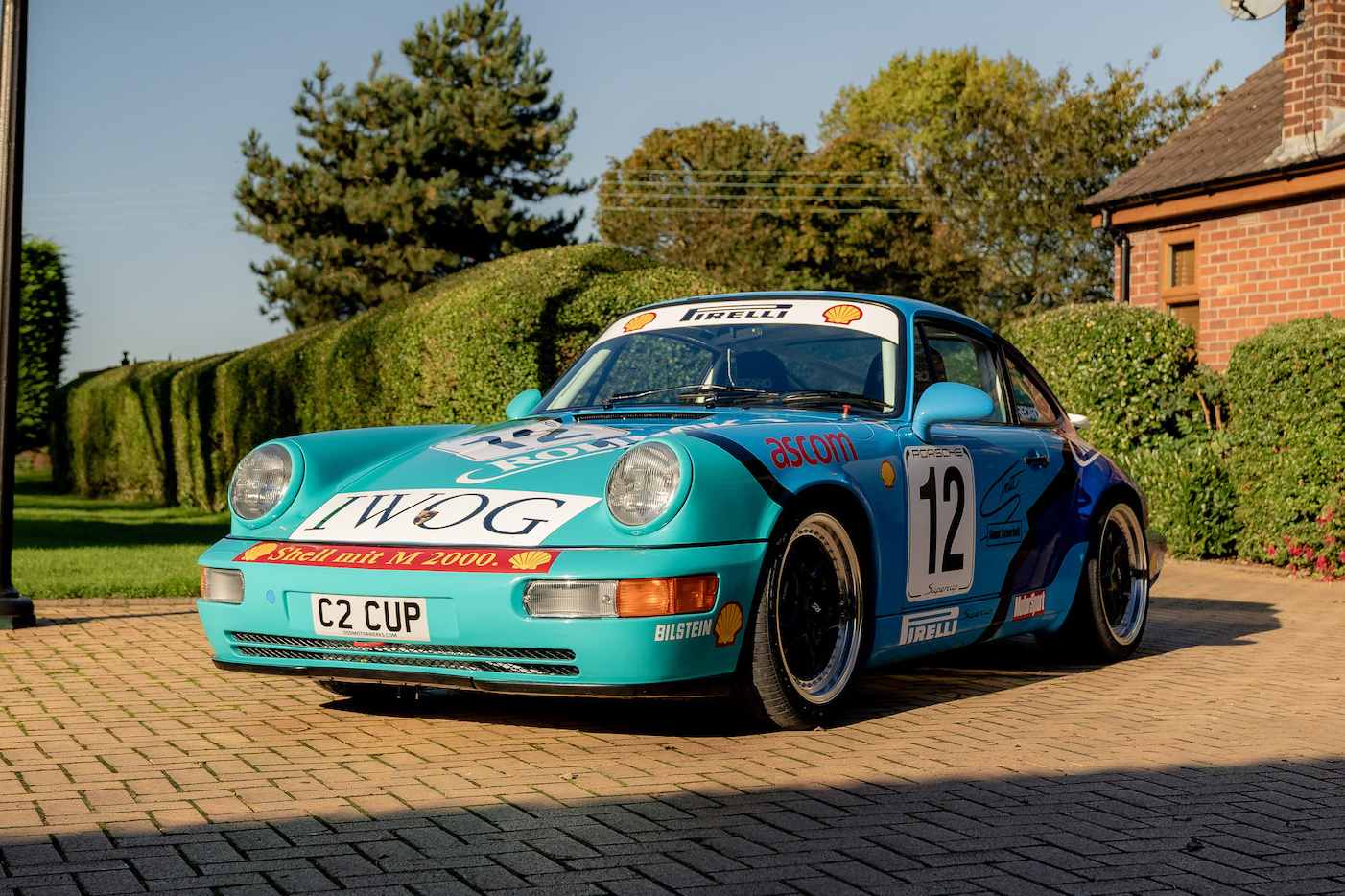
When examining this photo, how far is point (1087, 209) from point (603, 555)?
15.3m

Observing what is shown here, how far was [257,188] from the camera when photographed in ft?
148

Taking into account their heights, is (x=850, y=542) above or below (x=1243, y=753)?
above

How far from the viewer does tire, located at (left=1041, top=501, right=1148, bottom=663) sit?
6.66 meters

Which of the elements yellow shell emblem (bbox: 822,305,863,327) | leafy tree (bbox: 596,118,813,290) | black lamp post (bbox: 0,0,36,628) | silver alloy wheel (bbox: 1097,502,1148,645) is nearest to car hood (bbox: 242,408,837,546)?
yellow shell emblem (bbox: 822,305,863,327)

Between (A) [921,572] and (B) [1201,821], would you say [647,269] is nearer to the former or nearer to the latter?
(A) [921,572]

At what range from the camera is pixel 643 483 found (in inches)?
176

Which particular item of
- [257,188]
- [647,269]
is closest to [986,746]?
[647,269]

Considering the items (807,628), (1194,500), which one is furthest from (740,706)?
(1194,500)

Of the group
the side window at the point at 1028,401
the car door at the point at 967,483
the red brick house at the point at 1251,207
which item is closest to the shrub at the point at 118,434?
the red brick house at the point at 1251,207

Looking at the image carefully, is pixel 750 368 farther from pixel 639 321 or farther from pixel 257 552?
pixel 257 552

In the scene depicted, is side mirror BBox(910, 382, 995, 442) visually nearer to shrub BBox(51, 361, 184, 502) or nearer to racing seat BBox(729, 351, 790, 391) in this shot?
racing seat BBox(729, 351, 790, 391)

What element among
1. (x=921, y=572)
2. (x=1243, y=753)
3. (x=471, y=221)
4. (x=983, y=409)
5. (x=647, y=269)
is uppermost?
(x=471, y=221)

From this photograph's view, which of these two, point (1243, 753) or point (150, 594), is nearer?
point (1243, 753)

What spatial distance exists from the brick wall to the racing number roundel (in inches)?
403
